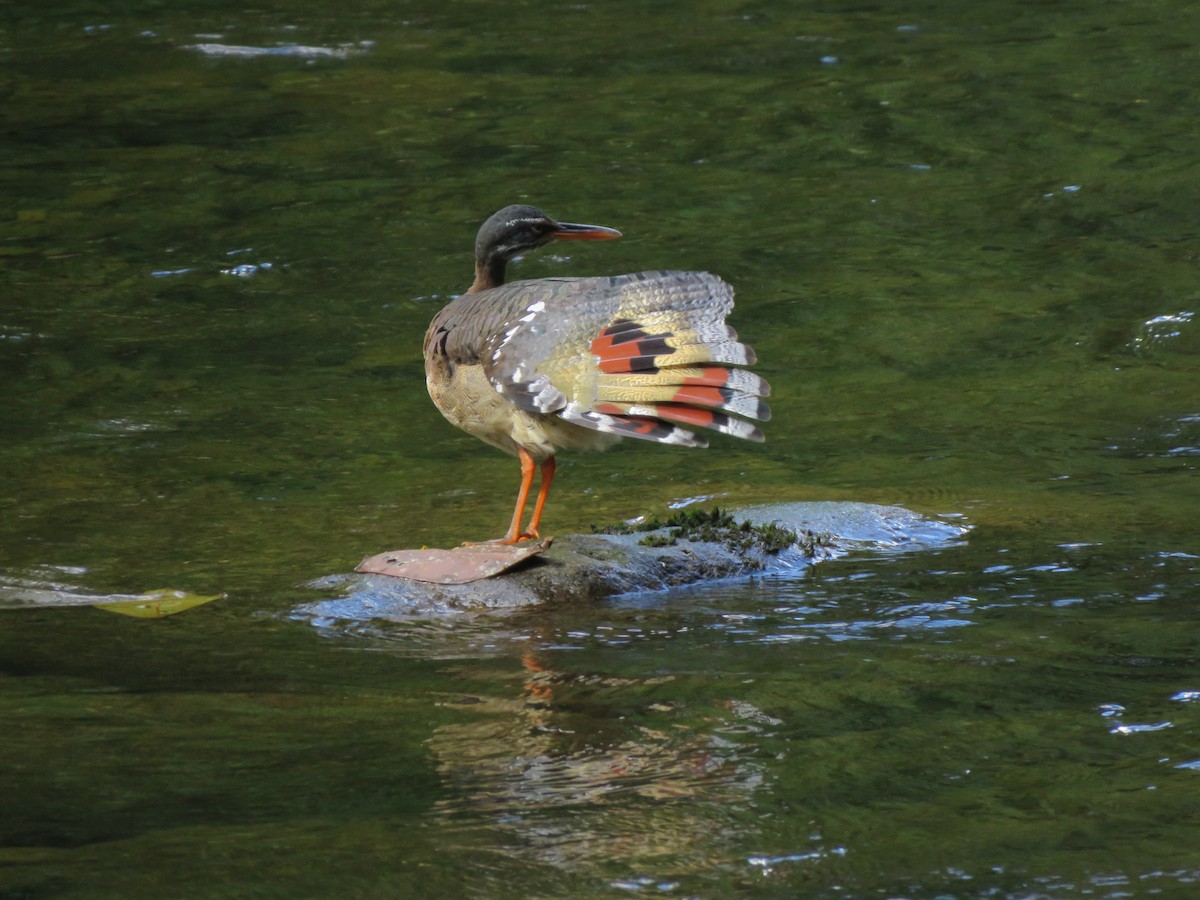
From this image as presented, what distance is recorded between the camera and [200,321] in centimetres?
1071

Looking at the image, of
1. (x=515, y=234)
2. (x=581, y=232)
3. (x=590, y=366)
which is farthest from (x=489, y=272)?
(x=590, y=366)

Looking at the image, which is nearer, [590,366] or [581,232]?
[590,366]

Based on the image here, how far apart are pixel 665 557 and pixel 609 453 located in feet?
8.04

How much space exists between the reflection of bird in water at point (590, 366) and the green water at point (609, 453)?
2.17ft

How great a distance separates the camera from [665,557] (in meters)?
6.35

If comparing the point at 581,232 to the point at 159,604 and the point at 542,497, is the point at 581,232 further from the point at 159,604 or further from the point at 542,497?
the point at 159,604

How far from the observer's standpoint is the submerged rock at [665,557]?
240 inches

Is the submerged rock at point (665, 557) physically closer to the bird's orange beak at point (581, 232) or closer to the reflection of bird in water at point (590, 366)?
the reflection of bird in water at point (590, 366)

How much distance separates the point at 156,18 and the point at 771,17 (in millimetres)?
5890

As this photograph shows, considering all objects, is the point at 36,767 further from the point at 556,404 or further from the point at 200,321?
the point at 200,321

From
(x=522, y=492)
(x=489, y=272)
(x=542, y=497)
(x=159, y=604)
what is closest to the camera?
(x=159, y=604)

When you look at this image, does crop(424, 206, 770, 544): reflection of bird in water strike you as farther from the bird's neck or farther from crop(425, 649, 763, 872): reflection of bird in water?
crop(425, 649, 763, 872): reflection of bird in water

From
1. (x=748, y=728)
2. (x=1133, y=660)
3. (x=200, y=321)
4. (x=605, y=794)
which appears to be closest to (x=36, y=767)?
(x=605, y=794)

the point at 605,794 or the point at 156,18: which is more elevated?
the point at 156,18
